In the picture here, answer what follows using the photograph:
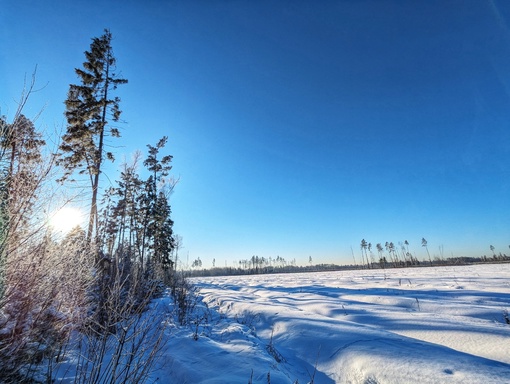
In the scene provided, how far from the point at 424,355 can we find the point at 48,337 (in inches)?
170

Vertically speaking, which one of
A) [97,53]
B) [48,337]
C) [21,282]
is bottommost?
[48,337]

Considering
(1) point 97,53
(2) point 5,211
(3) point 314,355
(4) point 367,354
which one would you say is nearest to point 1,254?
(2) point 5,211

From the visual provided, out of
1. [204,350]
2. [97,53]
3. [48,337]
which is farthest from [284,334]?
[97,53]

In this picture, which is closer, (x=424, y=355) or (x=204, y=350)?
(x=424, y=355)

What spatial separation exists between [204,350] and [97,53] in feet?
46.5

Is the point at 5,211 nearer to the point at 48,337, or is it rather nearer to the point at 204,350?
the point at 48,337

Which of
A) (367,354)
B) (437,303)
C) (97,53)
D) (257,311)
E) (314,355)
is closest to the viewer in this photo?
(367,354)

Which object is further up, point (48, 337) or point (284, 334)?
point (48, 337)

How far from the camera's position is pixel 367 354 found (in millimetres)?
2770

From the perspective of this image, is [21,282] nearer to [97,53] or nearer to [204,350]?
[204,350]

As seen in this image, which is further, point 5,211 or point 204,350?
point 204,350

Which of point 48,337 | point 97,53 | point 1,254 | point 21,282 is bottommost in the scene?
point 48,337

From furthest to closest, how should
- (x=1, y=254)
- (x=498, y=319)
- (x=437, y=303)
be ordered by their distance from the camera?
(x=437, y=303), (x=498, y=319), (x=1, y=254)

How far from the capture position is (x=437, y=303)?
529 centimetres
